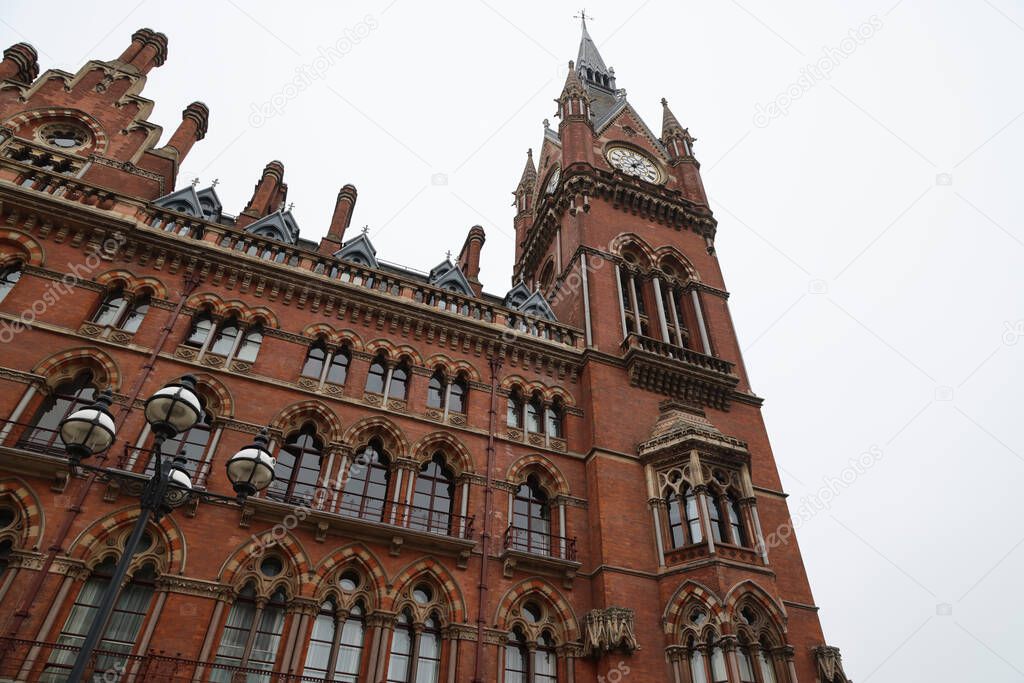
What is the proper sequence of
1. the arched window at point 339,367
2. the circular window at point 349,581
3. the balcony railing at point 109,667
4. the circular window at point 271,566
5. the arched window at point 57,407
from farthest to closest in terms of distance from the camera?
the arched window at point 339,367 → the circular window at point 349,581 → the circular window at point 271,566 → the arched window at point 57,407 → the balcony railing at point 109,667

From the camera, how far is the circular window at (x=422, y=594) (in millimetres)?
15992

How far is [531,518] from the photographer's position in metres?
18.7

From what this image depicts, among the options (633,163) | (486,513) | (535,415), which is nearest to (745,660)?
(486,513)

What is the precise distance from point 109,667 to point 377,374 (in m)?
9.50

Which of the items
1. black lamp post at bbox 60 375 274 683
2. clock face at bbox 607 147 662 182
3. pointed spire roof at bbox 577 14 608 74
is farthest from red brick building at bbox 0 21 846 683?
pointed spire roof at bbox 577 14 608 74

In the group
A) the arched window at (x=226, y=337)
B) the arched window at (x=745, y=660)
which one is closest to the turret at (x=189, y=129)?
Result: the arched window at (x=226, y=337)

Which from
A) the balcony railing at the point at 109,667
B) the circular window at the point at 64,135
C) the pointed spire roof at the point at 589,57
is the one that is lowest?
the balcony railing at the point at 109,667

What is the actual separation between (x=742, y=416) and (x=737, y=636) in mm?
8310

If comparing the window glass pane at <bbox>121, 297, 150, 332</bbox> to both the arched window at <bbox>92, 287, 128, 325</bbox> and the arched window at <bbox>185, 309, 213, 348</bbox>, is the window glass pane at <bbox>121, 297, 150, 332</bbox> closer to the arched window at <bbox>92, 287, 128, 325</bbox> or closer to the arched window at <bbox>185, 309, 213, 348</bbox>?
the arched window at <bbox>92, 287, 128, 325</bbox>

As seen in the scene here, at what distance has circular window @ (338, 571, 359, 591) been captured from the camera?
15.5 metres

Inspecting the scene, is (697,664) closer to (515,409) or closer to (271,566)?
(515,409)

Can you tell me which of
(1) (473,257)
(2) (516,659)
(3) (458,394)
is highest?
(1) (473,257)

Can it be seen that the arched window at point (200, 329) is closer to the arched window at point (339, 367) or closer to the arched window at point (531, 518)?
the arched window at point (339, 367)

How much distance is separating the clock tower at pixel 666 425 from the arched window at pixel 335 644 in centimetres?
559
